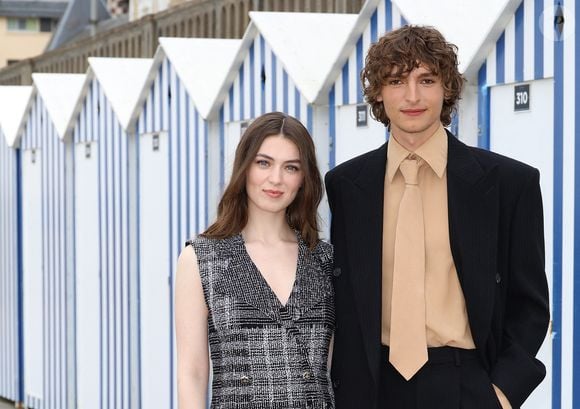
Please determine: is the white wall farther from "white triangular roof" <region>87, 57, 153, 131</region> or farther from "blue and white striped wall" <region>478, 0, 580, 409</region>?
"white triangular roof" <region>87, 57, 153, 131</region>

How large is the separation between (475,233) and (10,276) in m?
7.55

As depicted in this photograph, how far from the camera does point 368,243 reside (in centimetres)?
294

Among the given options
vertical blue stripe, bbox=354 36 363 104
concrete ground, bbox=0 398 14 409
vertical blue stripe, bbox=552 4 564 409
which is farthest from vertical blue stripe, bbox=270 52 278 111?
concrete ground, bbox=0 398 14 409

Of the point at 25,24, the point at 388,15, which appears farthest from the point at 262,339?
the point at 25,24

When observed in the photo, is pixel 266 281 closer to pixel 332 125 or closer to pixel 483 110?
pixel 483 110

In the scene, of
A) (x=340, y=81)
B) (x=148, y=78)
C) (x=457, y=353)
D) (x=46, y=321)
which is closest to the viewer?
(x=457, y=353)

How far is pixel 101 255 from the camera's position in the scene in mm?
8133

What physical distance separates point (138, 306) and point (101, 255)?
0.67 meters

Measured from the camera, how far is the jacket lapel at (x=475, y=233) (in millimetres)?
2816

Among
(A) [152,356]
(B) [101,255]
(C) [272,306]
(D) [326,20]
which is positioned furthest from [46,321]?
(C) [272,306]

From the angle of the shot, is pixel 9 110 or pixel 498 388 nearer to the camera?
pixel 498 388

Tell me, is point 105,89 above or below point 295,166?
above

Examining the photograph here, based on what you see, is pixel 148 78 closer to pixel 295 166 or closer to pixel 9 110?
Result: pixel 9 110

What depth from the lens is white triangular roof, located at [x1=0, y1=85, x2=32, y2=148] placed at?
9.71 meters
